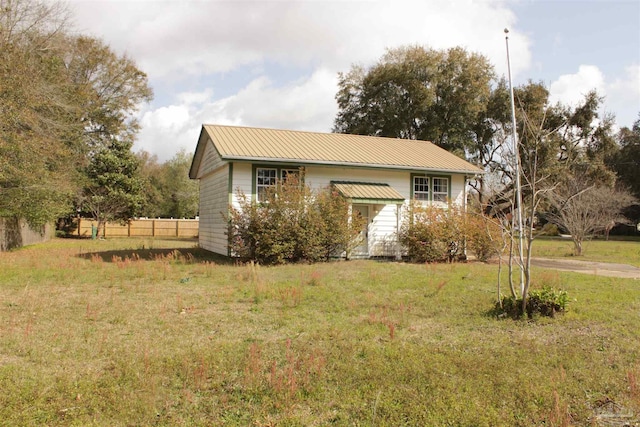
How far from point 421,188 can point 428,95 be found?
1740 centimetres

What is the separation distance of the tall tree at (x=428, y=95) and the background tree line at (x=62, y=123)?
1744 cm

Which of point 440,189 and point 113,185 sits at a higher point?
point 113,185

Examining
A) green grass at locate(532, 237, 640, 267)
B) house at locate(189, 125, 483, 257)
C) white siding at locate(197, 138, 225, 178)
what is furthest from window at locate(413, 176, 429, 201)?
white siding at locate(197, 138, 225, 178)

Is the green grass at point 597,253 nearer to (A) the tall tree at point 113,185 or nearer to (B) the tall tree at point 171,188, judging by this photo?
(A) the tall tree at point 113,185

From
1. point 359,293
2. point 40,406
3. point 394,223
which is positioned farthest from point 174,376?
point 394,223

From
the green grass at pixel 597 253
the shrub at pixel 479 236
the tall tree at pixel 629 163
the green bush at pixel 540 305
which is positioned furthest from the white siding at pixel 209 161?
the tall tree at pixel 629 163

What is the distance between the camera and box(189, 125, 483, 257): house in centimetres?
1628

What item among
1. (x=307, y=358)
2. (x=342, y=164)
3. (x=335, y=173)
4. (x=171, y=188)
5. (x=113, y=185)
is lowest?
(x=307, y=358)

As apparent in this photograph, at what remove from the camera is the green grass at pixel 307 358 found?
4277 millimetres

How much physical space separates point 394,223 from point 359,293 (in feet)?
27.7

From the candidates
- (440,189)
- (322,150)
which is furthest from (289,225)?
(440,189)

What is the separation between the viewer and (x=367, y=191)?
17047mm

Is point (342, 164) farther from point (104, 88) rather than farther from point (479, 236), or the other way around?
point (104, 88)

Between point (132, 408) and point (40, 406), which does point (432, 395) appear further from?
point (40, 406)
